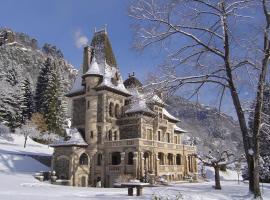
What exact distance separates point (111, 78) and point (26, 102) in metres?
26.4

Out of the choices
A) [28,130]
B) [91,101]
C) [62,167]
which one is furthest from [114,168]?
[28,130]

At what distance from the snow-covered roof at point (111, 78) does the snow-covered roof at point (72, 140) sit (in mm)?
6177

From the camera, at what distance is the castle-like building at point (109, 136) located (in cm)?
3831

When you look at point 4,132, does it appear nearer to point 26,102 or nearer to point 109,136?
point 26,102

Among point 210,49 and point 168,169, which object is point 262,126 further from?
point 168,169

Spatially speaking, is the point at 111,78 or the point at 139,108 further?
the point at 111,78

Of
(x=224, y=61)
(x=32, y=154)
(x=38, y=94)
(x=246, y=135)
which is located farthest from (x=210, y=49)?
(x=38, y=94)

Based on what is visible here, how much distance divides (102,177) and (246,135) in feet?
83.4

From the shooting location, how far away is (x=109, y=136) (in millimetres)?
41688

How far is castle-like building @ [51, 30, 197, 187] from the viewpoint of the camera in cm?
3831

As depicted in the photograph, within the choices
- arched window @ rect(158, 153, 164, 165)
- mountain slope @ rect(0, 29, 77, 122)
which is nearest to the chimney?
arched window @ rect(158, 153, 164, 165)

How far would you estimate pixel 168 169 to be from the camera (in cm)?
4075

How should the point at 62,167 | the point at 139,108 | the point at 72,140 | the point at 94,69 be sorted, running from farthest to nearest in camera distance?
the point at 94,69 < the point at 139,108 < the point at 72,140 < the point at 62,167

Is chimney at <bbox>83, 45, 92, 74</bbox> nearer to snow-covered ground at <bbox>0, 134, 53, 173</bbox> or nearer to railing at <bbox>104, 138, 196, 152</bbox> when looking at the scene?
railing at <bbox>104, 138, 196, 152</bbox>
